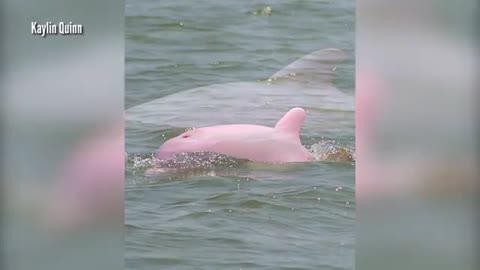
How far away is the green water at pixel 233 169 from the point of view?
5289 millimetres

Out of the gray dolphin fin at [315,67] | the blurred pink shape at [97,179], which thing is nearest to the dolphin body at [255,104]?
the gray dolphin fin at [315,67]

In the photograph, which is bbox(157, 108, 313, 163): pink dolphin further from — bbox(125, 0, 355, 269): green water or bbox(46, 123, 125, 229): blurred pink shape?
bbox(46, 123, 125, 229): blurred pink shape

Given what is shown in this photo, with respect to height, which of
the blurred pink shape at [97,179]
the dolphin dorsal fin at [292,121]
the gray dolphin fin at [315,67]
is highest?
the gray dolphin fin at [315,67]

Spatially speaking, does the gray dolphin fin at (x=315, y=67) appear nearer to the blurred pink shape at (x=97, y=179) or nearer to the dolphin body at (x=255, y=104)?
the dolphin body at (x=255, y=104)

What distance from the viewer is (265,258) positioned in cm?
530

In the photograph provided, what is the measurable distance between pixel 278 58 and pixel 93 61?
0.88 m

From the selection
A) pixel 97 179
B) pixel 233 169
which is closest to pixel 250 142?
pixel 233 169

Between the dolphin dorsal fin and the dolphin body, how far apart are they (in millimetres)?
27

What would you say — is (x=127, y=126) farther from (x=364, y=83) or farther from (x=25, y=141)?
(x=364, y=83)

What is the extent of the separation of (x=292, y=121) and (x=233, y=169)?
0.36 metres

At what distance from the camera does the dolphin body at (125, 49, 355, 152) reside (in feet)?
17.5

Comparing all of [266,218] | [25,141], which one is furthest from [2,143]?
[266,218]

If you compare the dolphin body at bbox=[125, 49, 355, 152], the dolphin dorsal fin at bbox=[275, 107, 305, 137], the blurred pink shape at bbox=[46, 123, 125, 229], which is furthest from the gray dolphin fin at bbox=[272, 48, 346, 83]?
the blurred pink shape at bbox=[46, 123, 125, 229]

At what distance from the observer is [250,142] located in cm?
535
